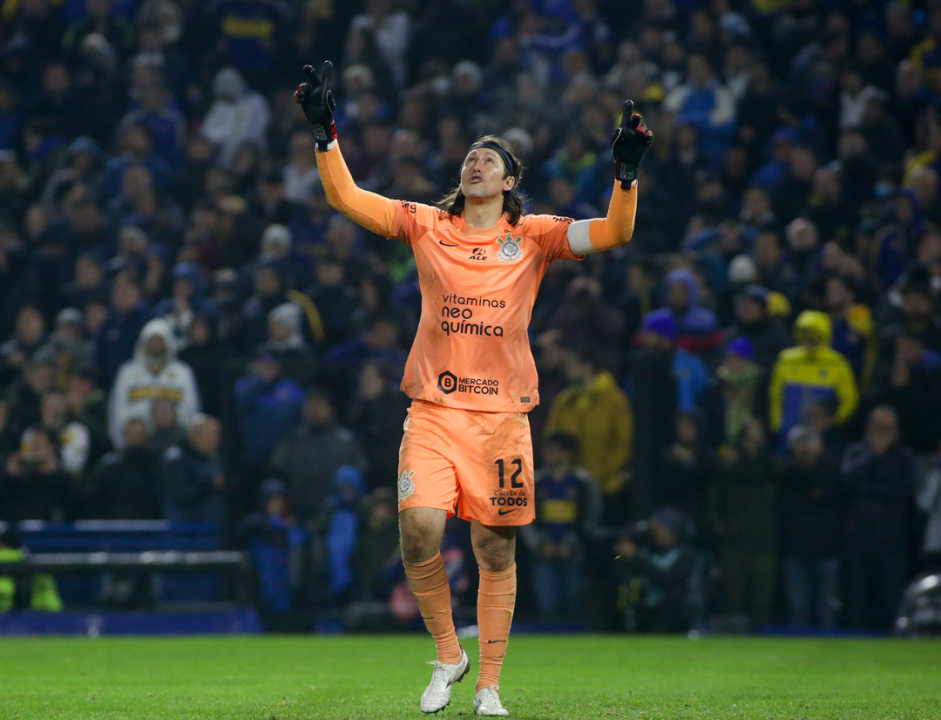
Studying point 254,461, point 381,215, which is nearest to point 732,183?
point 254,461

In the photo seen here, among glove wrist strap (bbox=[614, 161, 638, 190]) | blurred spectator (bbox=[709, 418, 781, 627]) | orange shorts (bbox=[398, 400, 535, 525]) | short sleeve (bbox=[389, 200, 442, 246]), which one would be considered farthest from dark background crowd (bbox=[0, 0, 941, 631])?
glove wrist strap (bbox=[614, 161, 638, 190])

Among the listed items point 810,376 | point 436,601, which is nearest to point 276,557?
point 810,376

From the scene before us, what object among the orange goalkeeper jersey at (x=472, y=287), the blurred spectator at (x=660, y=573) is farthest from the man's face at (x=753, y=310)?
the orange goalkeeper jersey at (x=472, y=287)

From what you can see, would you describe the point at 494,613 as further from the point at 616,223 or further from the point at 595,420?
the point at 595,420

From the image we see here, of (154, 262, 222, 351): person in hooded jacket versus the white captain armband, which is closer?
the white captain armband

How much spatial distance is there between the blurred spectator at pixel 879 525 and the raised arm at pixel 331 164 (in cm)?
625

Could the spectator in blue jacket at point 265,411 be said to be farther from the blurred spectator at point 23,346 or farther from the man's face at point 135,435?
the blurred spectator at point 23,346

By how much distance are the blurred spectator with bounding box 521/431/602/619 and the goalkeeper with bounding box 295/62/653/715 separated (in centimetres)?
539

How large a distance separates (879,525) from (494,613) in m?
6.01

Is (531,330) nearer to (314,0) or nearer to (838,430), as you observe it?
(838,430)

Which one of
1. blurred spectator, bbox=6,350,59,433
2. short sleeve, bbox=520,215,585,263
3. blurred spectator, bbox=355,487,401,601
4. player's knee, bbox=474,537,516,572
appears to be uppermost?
short sleeve, bbox=520,215,585,263

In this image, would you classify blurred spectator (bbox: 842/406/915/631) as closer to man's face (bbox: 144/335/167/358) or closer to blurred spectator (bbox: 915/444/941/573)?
blurred spectator (bbox: 915/444/941/573)

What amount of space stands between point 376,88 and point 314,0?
6.76 feet

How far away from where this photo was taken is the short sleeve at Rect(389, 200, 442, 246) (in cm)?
611
